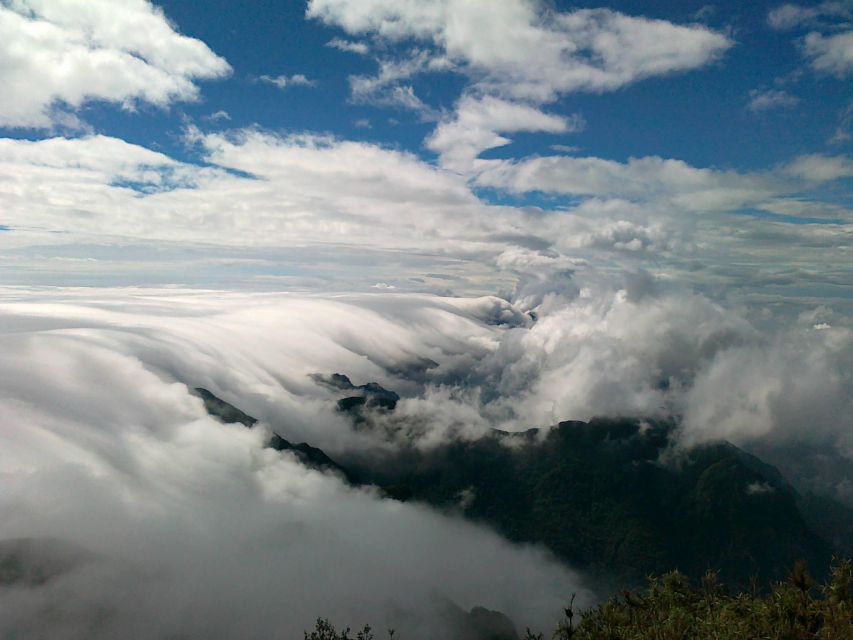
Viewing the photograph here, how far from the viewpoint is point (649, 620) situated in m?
112

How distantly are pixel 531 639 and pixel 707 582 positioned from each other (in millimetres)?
42912

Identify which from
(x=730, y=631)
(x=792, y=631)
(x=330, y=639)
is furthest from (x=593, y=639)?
(x=330, y=639)

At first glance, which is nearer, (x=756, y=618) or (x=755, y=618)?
(x=756, y=618)

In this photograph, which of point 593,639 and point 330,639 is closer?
point 593,639

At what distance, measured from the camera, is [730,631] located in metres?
81.6

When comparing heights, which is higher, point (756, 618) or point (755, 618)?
point (756, 618)

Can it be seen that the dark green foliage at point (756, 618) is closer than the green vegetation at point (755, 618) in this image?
Yes

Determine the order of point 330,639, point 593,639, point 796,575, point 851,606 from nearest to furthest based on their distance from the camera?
point 851,606
point 796,575
point 593,639
point 330,639

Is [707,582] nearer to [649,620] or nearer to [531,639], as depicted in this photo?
[649,620]

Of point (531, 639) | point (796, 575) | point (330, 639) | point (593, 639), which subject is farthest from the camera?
point (330, 639)

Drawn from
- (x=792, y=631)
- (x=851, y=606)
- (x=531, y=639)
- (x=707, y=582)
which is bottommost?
(x=531, y=639)

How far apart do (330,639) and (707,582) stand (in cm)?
10449

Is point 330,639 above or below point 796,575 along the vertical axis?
below

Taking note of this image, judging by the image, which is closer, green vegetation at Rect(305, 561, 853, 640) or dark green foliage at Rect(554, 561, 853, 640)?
dark green foliage at Rect(554, 561, 853, 640)
